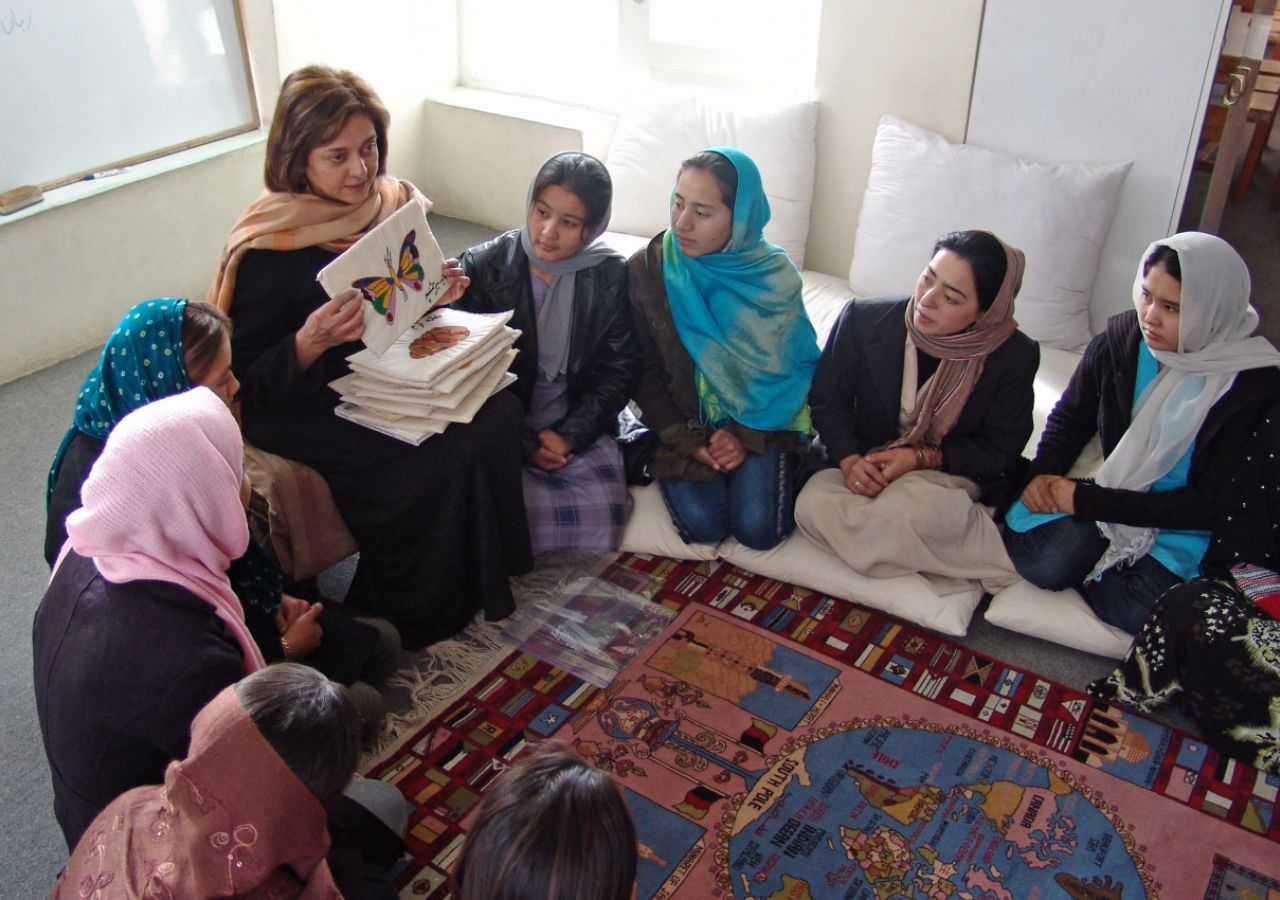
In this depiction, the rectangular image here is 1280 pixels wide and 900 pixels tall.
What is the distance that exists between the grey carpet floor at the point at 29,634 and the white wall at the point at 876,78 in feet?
4.80

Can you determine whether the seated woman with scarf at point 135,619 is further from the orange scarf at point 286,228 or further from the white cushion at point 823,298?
the white cushion at point 823,298

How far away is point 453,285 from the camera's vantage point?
239 centimetres

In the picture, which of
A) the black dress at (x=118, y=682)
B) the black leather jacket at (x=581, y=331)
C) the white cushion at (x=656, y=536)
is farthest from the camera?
the white cushion at (x=656, y=536)

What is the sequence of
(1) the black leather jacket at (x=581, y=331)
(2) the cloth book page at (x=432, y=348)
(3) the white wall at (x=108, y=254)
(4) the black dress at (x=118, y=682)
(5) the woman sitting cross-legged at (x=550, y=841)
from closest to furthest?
1. (5) the woman sitting cross-legged at (x=550, y=841)
2. (4) the black dress at (x=118, y=682)
3. (2) the cloth book page at (x=432, y=348)
4. (1) the black leather jacket at (x=581, y=331)
5. (3) the white wall at (x=108, y=254)

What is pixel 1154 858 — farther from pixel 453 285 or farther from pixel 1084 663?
pixel 453 285

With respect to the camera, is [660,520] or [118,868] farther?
[660,520]

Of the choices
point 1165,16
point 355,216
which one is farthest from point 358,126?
point 1165,16

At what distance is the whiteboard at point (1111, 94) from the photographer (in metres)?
2.97

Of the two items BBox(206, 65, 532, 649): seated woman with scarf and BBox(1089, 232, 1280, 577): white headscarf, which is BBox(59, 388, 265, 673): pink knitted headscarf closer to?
BBox(206, 65, 532, 649): seated woman with scarf

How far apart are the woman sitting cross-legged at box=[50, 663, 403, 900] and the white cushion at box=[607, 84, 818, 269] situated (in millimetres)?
2614

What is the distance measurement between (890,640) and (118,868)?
5.36 ft

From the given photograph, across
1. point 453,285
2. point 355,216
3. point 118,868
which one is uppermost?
point 355,216

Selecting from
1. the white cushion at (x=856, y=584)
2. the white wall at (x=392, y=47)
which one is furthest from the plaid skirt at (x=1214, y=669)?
the white wall at (x=392, y=47)

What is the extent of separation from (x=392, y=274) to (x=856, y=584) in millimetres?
1249
